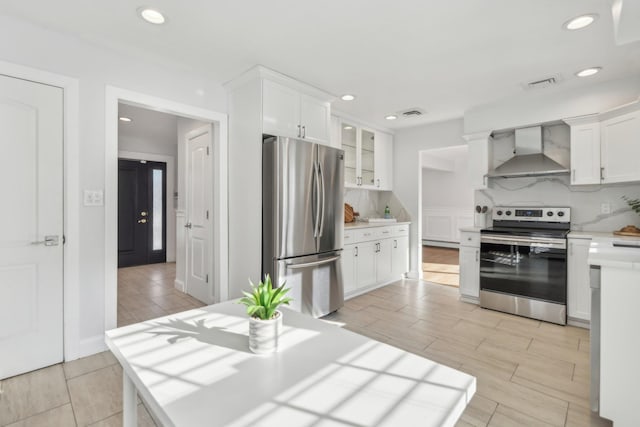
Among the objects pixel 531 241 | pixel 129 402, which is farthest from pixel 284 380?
pixel 531 241

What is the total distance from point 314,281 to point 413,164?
2.93 m

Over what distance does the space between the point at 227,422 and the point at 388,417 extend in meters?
0.38

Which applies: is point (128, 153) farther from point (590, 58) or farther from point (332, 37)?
point (590, 58)

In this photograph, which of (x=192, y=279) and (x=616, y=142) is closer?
(x=616, y=142)

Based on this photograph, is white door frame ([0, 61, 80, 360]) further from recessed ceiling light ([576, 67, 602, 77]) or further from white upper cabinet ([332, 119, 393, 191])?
recessed ceiling light ([576, 67, 602, 77])

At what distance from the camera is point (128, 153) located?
5.86 meters

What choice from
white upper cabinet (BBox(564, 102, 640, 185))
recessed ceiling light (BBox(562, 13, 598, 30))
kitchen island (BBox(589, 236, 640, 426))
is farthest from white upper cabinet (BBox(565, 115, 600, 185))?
kitchen island (BBox(589, 236, 640, 426))

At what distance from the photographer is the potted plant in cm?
105

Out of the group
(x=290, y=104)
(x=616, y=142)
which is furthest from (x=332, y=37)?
(x=616, y=142)

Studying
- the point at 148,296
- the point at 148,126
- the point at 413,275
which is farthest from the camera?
the point at 148,126

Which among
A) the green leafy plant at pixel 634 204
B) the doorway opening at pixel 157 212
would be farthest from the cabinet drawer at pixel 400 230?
the doorway opening at pixel 157 212

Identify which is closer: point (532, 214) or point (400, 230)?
point (532, 214)

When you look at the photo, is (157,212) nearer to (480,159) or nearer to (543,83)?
(480,159)

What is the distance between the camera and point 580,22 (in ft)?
7.16
